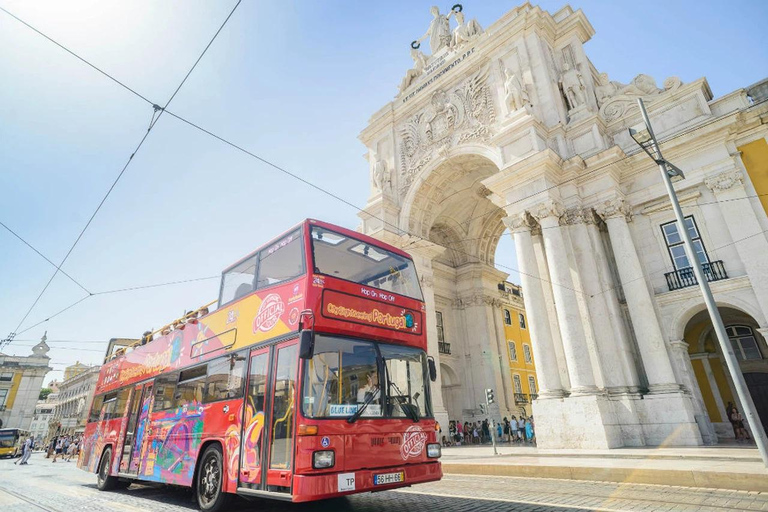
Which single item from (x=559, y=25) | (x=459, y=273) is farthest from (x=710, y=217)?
(x=459, y=273)

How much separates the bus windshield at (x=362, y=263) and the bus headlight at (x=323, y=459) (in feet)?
7.85

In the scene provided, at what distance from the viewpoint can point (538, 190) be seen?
1586 centimetres

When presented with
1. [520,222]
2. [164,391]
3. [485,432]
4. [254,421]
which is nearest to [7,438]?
[164,391]

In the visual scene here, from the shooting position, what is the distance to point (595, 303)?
47.8ft

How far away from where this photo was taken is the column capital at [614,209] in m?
15.2

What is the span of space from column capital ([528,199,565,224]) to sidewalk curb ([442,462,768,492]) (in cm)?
908

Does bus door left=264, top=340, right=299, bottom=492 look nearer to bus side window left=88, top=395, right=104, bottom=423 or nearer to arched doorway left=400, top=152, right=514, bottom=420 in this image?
bus side window left=88, top=395, right=104, bottom=423

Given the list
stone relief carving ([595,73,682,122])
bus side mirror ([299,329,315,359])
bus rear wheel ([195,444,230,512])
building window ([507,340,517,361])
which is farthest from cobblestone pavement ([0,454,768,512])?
building window ([507,340,517,361])

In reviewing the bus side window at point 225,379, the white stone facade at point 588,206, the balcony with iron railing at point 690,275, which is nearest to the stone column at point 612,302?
the white stone facade at point 588,206

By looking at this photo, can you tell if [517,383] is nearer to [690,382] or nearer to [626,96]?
[690,382]

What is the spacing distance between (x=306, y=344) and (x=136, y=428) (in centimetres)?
669

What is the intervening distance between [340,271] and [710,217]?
14.2m

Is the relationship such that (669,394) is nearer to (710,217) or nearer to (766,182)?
(710,217)

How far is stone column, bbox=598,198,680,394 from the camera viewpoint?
13172 mm
